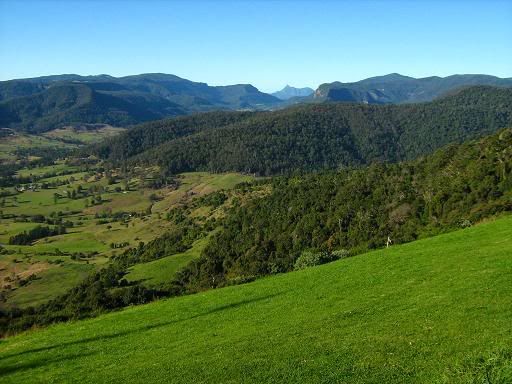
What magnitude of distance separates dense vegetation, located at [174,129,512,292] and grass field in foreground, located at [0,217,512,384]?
1200 inches

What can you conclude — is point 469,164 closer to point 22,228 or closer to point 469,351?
point 469,351

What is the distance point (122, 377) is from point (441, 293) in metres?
12.3

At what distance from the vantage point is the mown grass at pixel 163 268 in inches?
4156

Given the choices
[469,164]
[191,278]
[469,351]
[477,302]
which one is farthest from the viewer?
[191,278]

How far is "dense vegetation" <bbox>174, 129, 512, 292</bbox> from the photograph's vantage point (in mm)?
70750

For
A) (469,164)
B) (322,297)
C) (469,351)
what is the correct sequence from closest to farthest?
(469,351) → (322,297) → (469,164)

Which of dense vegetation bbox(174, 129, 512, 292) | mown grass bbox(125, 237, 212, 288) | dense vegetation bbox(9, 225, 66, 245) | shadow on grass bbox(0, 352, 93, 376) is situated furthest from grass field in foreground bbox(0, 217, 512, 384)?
dense vegetation bbox(9, 225, 66, 245)

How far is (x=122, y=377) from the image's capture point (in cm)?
1748

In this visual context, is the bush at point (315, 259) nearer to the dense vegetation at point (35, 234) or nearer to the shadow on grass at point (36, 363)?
the shadow on grass at point (36, 363)

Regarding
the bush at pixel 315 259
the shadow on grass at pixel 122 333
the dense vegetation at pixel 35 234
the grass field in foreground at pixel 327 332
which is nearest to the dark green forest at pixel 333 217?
the bush at pixel 315 259

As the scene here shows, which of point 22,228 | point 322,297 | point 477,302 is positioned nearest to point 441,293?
point 477,302

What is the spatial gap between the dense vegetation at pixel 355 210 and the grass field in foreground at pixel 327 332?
1200 inches

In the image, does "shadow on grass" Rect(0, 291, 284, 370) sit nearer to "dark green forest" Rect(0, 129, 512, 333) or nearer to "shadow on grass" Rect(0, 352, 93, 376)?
"shadow on grass" Rect(0, 352, 93, 376)

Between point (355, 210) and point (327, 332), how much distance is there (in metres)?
82.4
